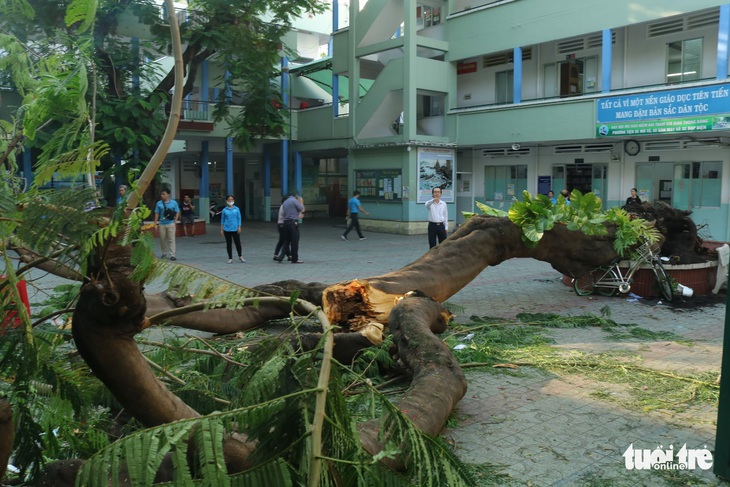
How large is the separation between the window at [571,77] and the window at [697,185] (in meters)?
4.55

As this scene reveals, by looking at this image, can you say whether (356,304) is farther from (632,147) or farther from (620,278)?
(632,147)

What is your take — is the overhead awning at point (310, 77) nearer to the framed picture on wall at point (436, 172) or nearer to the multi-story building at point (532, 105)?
the multi-story building at point (532, 105)

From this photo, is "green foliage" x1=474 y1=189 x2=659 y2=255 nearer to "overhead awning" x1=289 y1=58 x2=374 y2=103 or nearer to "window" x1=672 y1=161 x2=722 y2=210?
"window" x1=672 y1=161 x2=722 y2=210

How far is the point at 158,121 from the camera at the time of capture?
54.9 feet

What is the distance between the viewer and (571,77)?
24.1 m

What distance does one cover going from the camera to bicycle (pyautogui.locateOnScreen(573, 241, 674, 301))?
9.98 meters

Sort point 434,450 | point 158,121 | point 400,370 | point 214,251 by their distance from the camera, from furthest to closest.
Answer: point 214,251
point 158,121
point 400,370
point 434,450

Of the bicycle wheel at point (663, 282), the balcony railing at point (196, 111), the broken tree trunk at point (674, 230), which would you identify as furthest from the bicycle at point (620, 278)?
the balcony railing at point (196, 111)

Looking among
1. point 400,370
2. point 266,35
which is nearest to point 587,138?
point 266,35

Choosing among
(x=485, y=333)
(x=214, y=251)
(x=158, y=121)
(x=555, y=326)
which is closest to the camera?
(x=485, y=333)

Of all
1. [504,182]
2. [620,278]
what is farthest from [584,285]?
[504,182]

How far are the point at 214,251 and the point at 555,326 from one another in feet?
39.5

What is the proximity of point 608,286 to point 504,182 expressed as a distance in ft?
53.4

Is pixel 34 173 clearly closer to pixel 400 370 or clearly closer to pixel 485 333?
pixel 400 370
